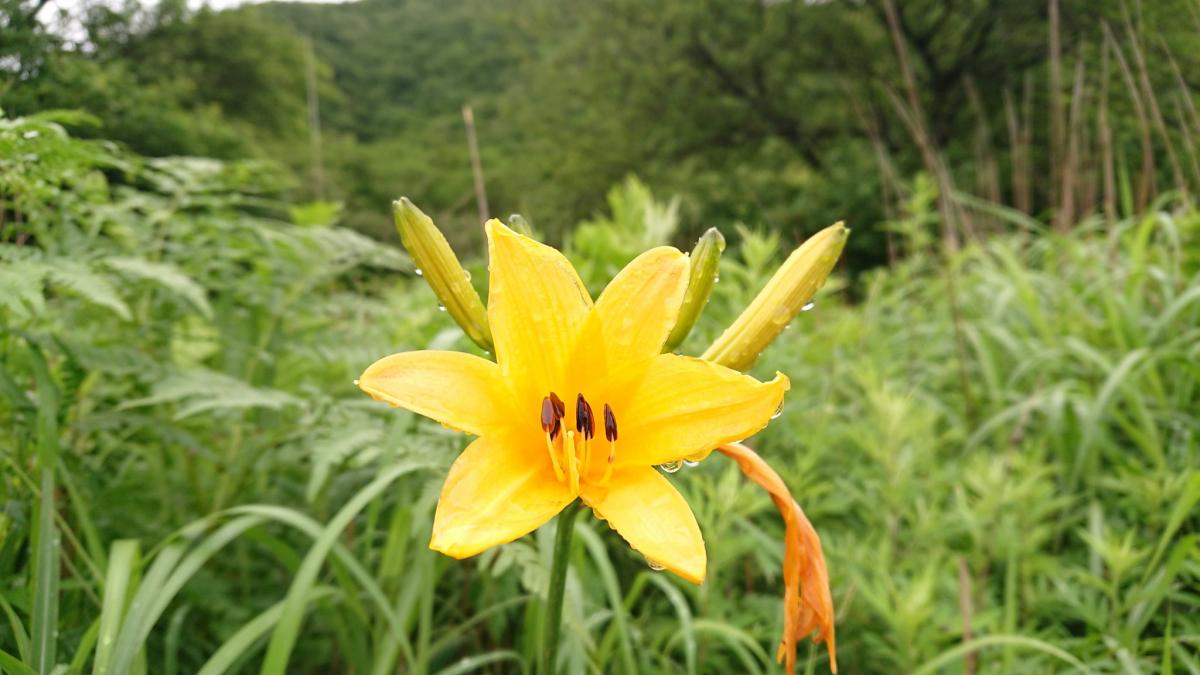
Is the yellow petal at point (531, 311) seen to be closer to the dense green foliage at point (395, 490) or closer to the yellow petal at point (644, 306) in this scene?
the yellow petal at point (644, 306)

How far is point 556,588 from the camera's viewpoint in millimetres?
917

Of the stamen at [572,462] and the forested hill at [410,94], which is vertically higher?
the forested hill at [410,94]

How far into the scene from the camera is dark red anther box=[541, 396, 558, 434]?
891 millimetres

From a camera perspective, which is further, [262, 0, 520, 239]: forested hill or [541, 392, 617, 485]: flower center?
[262, 0, 520, 239]: forested hill

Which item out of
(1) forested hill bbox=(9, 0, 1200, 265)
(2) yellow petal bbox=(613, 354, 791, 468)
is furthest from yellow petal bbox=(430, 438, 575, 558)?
(1) forested hill bbox=(9, 0, 1200, 265)

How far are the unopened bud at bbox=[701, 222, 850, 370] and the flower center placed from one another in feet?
0.68

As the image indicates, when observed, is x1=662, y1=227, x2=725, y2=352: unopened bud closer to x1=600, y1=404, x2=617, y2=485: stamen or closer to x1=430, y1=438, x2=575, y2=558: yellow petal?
x1=600, y1=404, x2=617, y2=485: stamen

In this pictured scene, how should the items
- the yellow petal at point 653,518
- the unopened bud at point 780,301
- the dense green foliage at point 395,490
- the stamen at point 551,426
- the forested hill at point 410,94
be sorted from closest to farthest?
the yellow petal at point 653,518 < the stamen at point 551,426 < the unopened bud at point 780,301 < the dense green foliage at point 395,490 < the forested hill at point 410,94

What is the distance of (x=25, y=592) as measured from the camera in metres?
1.13

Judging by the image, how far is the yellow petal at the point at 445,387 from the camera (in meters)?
0.82

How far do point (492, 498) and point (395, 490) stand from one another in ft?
4.32

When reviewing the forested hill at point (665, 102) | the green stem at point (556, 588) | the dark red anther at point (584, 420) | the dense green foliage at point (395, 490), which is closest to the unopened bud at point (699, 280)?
the dark red anther at point (584, 420)

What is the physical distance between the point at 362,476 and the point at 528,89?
20.5 metres

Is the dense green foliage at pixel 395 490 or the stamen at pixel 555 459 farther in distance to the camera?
the dense green foliage at pixel 395 490
